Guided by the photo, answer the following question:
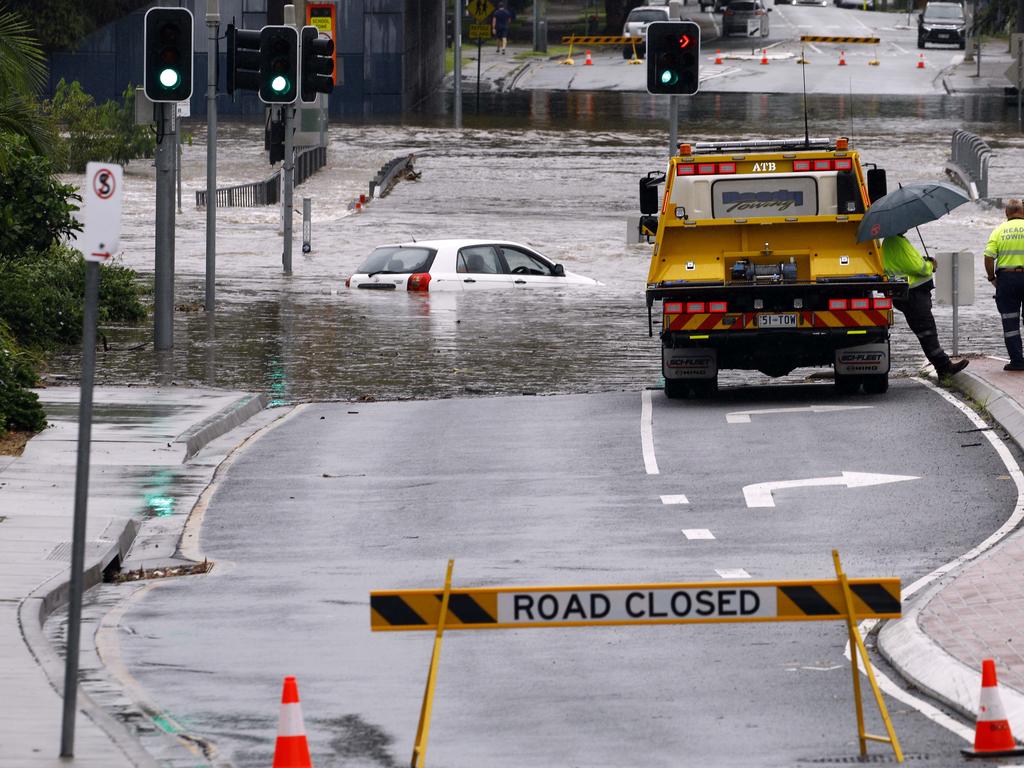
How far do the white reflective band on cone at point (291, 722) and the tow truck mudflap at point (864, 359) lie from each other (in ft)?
43.2

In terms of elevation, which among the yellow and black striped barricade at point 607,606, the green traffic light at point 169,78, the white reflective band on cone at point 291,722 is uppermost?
the green traffic light at point 169,78

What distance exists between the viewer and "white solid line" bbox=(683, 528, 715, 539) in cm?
1433

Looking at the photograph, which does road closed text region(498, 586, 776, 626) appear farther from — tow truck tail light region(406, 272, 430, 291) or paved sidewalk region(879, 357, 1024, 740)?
tow truck tail light region(406, 272, 430, 291)

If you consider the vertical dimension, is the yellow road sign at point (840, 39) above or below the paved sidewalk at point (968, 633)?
above

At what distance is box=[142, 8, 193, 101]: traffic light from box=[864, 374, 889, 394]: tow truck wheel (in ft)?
26.8

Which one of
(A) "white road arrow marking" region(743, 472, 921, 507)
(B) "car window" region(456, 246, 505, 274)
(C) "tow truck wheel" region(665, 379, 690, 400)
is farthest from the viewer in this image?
(B) "car window" region(456, 246, 505, 274)

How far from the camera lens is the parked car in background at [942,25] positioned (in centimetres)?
8338

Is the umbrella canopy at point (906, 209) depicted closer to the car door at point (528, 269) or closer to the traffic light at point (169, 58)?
the traffic light at point (169, 58)

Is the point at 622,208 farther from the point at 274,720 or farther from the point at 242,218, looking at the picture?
the point at 274,720

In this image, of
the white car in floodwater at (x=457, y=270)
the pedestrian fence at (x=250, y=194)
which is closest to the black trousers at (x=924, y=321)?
the white car in floodwater at (x=457, y=270)

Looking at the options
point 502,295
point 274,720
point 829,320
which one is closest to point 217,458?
point 829,320

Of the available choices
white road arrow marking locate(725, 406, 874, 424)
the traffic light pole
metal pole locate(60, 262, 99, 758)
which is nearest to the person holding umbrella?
white road arrow marking locate(725, 406, 874, 424)

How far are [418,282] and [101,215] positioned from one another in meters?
22.0

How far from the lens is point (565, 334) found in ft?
87.9
